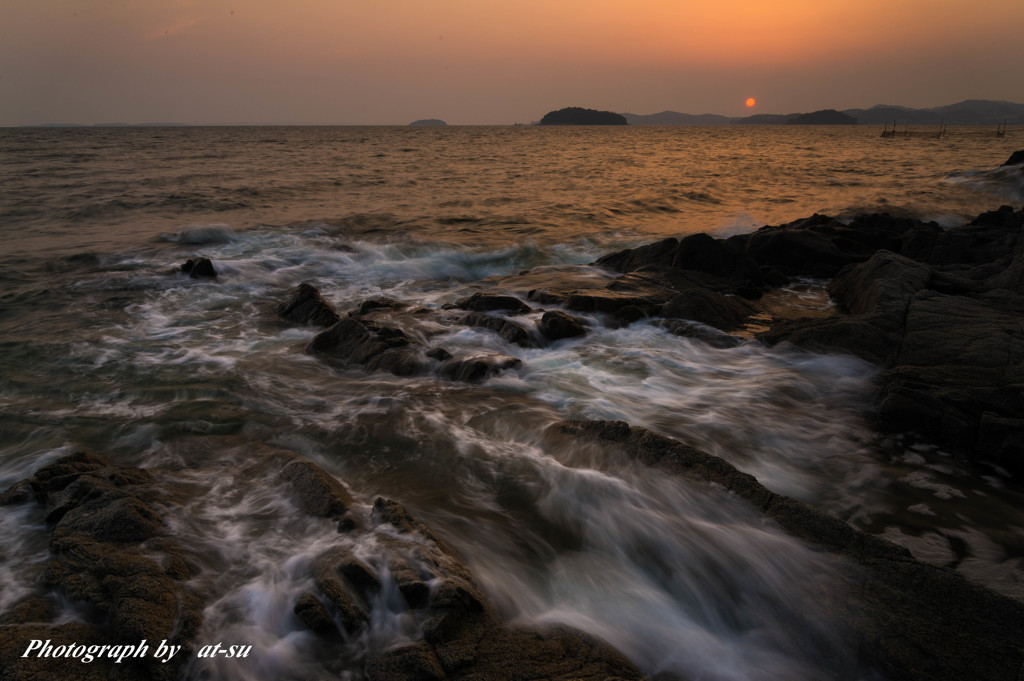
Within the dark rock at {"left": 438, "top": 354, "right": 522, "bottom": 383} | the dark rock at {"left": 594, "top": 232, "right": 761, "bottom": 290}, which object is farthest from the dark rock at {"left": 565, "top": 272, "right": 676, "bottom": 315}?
the dark rock at {"left": 438, "top": 354, "right": 522, "bottom": 383}

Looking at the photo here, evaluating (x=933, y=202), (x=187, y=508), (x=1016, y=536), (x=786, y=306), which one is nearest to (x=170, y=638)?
(x=187, y=508)

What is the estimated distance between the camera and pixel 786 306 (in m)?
9.95

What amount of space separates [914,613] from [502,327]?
6021mm

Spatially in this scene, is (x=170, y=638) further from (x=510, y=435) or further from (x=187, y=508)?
(x=510, y=435)

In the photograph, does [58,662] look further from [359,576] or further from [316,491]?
[316,491]

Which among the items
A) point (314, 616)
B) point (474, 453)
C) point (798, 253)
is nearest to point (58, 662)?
point (314, 616)

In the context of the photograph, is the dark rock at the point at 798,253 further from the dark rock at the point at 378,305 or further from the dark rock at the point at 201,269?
the dark rock at the point at 201,269

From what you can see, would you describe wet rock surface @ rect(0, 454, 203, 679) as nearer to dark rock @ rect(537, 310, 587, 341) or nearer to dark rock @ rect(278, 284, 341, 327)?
dark rock @ rect(278, 284, 341, 327)

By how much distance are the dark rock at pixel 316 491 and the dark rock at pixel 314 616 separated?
0.92 meters

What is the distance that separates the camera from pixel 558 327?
829 centimetres

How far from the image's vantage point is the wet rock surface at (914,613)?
275 cm

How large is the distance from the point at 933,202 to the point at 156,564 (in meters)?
25.9

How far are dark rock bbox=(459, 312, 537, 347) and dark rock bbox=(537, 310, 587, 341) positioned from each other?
27 centimetres

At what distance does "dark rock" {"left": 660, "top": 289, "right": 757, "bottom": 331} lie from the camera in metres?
8.74
